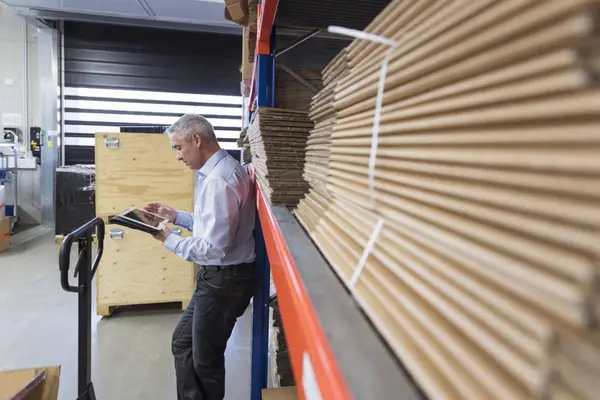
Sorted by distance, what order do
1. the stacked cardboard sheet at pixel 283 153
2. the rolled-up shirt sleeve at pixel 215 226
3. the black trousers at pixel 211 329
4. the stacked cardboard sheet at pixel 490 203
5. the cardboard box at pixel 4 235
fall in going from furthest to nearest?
A: the cardboard box at pixel 4 235 < the black trousers at pixel 211 329 < the rolled-up shirt sleeve at pixel 215 226 < the stacked cardboard sheet at pixel 283 153 < the stacked cardboard sheet at pixel 490 203

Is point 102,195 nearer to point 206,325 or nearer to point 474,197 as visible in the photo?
point 206,325

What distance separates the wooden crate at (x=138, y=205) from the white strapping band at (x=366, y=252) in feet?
11.2

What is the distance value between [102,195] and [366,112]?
3.52 metres

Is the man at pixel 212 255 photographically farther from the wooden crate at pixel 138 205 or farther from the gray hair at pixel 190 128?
the wooden crate at pixel 138 205

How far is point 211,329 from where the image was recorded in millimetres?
2309

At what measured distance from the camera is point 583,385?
227 mm

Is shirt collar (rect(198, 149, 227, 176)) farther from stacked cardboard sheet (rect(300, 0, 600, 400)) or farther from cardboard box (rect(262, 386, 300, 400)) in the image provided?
stacked cardboard sheet (rect(300, 0, 600, 400))

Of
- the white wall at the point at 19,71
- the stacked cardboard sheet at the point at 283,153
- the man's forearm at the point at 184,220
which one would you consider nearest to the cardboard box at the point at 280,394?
the stacked cardboard sheet at the point at 283,153

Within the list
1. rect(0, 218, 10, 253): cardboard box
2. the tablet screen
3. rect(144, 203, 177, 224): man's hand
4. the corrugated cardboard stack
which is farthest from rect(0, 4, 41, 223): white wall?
the corrugated cardboard stack

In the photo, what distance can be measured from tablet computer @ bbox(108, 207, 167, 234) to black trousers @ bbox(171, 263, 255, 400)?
44 cm

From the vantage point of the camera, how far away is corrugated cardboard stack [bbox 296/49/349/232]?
0.89 metres

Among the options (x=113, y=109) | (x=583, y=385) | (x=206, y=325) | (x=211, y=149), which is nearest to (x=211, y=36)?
(x=113, y=109)

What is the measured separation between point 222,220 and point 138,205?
1869 mm

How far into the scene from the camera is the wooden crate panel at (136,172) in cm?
357
